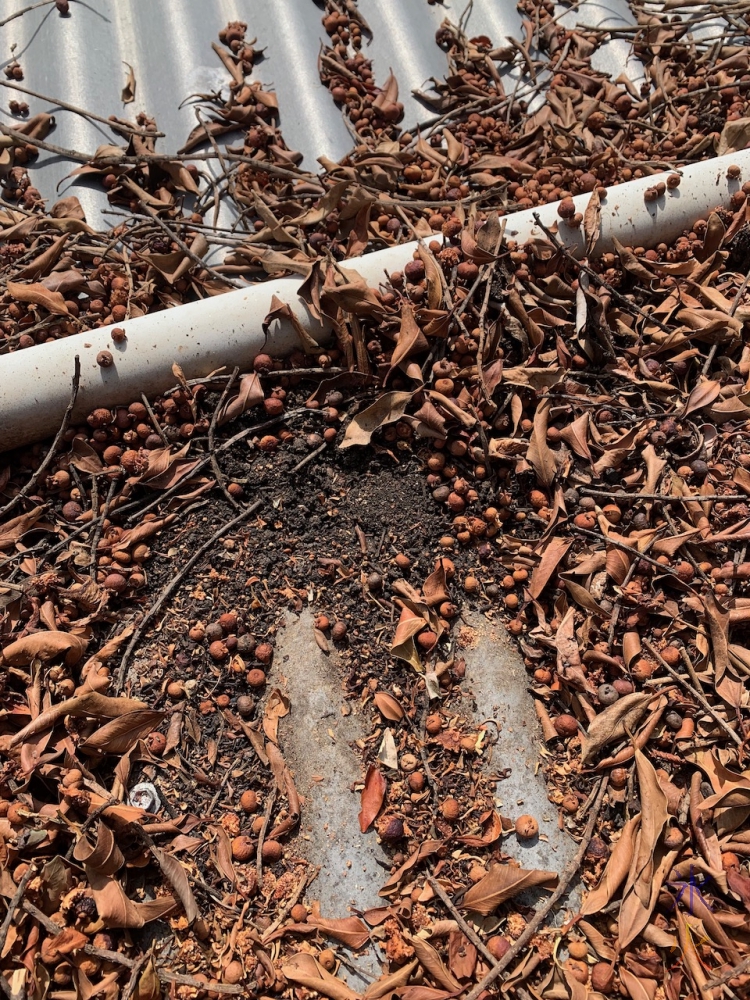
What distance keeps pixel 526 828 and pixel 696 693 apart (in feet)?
1.75

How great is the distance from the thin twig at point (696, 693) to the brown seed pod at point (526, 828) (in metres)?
0.50

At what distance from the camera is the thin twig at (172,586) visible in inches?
66.3

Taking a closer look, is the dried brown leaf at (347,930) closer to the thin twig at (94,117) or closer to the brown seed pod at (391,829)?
the brown seed pod at (391,829)

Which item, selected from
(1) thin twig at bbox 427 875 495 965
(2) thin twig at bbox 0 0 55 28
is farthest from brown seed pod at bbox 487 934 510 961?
(2) thin twig at bbox 0 0 55 28

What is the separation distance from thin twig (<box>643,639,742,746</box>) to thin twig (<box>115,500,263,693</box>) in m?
1.11

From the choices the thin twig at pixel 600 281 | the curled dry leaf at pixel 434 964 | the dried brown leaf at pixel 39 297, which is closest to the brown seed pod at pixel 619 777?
the curled dry leaf at pixel 434 964

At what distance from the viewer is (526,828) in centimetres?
154

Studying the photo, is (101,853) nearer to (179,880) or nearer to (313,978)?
(179,880)

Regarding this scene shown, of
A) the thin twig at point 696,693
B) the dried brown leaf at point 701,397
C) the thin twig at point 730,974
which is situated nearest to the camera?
the thin twig at point 730,974

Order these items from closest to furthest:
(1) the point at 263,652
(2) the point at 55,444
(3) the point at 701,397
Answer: (1) the point at 263,652 < (2) the point at 55,444 < (3) the point at 701,397

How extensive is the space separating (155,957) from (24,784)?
485 mm

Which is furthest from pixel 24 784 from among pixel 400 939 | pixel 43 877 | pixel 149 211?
pixel 149 211

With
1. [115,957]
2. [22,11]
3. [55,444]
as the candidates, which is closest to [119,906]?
[115,957]

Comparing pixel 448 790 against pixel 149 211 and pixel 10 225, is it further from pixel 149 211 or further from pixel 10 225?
pixel 10 225
